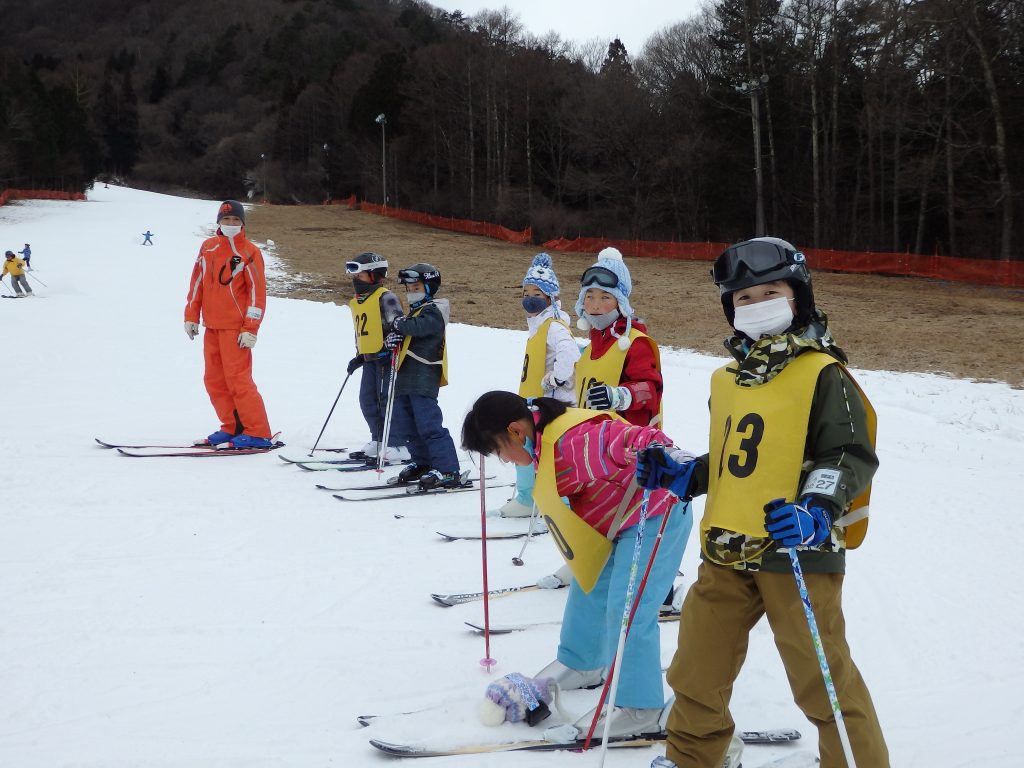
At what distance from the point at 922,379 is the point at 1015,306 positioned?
11471mm

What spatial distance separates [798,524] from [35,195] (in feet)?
175

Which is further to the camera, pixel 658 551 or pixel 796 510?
pixel 658 551

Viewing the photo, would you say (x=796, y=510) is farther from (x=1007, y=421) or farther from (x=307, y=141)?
(x=307, y=141)

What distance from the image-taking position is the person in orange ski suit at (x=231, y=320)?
24.5 feet

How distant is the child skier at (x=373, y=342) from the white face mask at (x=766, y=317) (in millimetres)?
4675

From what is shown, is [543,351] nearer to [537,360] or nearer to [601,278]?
[537,360]

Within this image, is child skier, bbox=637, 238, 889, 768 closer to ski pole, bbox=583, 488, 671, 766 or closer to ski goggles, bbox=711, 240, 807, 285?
ski goggles, bbox=711, 240, 807, 285

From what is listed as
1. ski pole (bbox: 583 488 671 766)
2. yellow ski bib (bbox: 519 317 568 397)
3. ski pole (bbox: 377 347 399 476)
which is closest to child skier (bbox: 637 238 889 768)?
ski pole (bbox: 583 488 671 766)

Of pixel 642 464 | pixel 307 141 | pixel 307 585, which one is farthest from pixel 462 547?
pixel 307 141

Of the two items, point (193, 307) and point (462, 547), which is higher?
point (193, 307)

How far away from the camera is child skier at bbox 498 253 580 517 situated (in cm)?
539

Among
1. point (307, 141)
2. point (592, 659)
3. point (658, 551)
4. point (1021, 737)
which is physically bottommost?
point (1021, 737)

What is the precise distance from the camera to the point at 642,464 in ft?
8.83

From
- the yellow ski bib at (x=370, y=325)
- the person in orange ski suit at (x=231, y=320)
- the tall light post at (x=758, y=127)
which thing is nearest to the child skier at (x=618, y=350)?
the yellow ski bib at (x=370, y=325)
